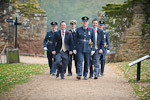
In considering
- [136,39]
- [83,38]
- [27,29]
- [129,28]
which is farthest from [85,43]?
[27,29]

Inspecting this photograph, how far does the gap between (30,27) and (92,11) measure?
29.6 metres

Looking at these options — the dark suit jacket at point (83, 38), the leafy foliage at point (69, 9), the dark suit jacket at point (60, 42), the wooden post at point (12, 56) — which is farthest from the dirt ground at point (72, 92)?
the leafy foliage at point (69, 9)

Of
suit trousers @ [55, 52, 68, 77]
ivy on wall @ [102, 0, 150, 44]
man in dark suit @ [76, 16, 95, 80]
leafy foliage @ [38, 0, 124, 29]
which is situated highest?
leafy foliage @ [38, 0, 124, 29]

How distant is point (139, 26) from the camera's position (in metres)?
16.9

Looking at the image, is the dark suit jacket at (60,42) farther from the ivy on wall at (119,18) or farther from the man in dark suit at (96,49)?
the ivy on wall at (119,18)

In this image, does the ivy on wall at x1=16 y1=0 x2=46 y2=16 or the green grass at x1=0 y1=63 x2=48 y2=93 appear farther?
the ivy on wall at x1=16 y1=0 x2=46 y2=16

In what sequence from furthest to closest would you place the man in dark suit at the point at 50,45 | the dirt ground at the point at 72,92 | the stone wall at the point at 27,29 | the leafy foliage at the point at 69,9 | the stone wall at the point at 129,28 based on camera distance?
the leafy foliage at the point at 69,9, the stone wall at the point at 27,29, the stone wall at the point at 129,28, the man in dark suit at the point at 50,45, the dirt ground at the point at 72,92

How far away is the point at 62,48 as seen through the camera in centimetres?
957

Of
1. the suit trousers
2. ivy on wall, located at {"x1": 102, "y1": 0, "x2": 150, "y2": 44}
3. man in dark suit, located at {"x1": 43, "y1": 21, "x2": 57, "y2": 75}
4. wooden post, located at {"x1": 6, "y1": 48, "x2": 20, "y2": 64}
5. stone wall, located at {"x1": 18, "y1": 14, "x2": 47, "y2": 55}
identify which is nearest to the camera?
the suit trousers

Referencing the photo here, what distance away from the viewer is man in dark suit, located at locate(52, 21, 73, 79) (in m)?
9.55

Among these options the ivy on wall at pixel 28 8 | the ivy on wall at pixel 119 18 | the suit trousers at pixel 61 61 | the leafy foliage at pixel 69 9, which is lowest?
the suit trousers at pixel 61 61

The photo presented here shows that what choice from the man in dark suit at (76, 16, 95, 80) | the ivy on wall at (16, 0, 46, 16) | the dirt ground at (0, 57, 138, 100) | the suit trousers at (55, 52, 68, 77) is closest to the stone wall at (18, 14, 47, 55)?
the ivy on wall at (16, 0, 46, 16)

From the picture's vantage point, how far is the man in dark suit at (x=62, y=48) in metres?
9.55

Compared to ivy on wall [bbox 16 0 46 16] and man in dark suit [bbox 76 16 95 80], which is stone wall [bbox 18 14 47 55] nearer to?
ivy on wall [bbox 16 0 46 16]
